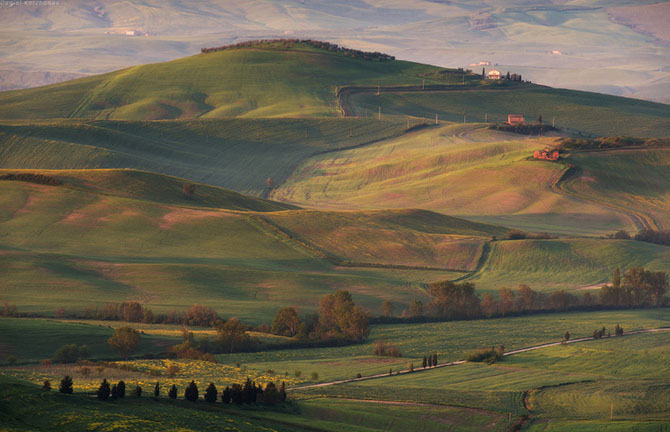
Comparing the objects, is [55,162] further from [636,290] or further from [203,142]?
[636,290]

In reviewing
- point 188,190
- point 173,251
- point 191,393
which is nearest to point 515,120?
point 188,190

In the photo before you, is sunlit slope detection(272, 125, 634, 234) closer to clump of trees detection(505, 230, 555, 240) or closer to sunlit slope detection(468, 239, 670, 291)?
clump of trees detection(505, 230, 555, 240)

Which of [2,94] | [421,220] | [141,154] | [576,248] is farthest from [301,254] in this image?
[2,94]

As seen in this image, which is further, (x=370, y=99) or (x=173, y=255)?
(x=370, y=99)

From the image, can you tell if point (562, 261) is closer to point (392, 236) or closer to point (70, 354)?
point (392, 236)

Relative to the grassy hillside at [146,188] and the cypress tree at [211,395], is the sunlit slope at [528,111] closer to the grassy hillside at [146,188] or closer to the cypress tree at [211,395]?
the grassy hillside at [146,188]
